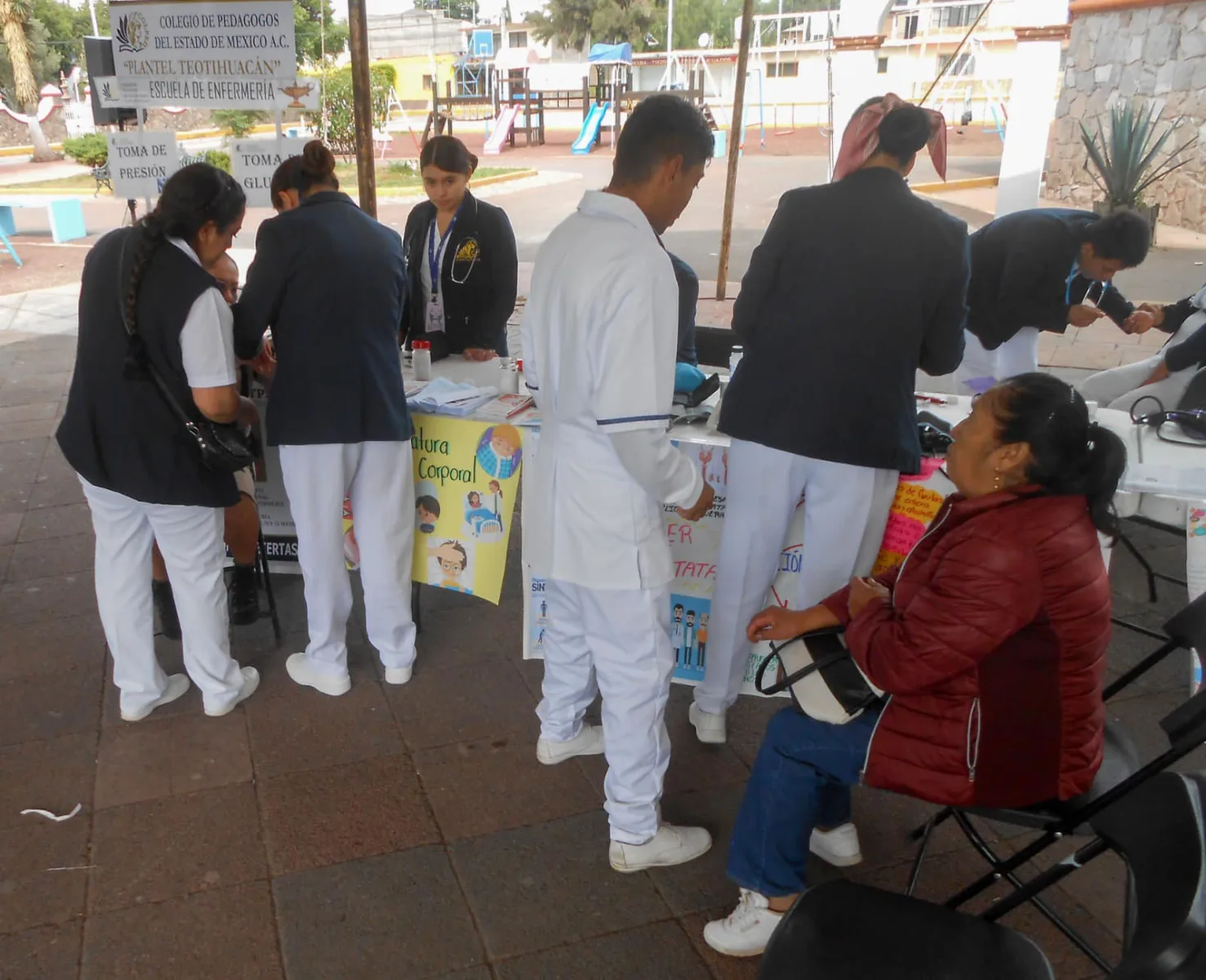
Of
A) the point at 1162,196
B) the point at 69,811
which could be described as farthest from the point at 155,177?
the point at 1162,196

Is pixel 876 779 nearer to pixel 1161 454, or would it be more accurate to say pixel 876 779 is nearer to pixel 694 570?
pixel 694 570

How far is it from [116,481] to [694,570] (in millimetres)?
1736

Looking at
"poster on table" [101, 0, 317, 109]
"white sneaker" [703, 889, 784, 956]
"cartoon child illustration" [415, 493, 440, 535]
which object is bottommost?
"white sneaker" [703, 889, 784, 956]

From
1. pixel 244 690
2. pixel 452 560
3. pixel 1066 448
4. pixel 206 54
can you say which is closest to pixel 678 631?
pixel 452 560

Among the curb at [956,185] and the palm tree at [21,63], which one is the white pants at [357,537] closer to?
the curb at [956,185]

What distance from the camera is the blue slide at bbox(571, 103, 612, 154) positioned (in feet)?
81.7

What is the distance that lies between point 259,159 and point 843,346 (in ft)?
11.2

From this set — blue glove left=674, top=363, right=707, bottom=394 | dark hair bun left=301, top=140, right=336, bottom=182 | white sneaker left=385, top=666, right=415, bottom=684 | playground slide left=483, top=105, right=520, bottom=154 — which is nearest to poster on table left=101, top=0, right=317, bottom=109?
dark hair bun left=301, top=140, right=336, bottom=182

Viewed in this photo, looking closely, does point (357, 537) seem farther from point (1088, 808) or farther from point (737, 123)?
point (737, 123)

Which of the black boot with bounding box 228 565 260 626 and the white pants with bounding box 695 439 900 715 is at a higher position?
the white pants with bounding box 695 439 900 715

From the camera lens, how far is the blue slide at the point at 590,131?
2491cm

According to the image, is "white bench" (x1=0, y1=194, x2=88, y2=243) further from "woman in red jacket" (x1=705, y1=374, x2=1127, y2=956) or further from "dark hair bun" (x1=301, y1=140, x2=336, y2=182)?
"woman in red jacket" (x1=705, y1=374, x2=1127, y2=956)

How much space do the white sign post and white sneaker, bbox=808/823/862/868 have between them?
149 inches

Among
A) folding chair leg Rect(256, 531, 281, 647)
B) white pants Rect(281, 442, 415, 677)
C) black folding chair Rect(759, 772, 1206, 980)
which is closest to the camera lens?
black folding chair Rect(759, 772, 1206, 980)
